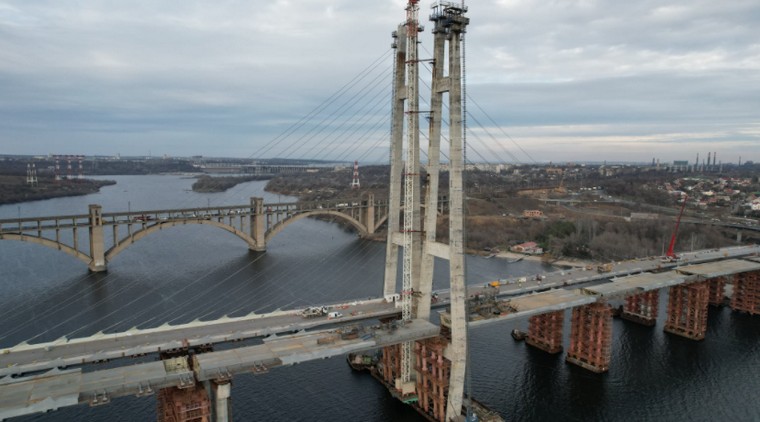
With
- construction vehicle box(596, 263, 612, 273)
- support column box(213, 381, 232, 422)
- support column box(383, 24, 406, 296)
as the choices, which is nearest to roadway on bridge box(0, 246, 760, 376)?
support column box(383, 24, 406, 296)

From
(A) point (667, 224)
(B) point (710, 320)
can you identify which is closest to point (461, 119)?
(B) point (710, 320)

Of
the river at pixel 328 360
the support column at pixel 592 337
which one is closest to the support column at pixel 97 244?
the river at pixel 328 360

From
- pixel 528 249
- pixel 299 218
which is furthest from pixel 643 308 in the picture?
pixel 299 218

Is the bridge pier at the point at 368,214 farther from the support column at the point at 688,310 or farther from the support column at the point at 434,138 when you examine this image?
the support column at the point at 434,138

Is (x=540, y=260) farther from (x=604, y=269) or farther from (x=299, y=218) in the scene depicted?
(x=299, y=218)

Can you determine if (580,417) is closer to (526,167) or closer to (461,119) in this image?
(461,119)

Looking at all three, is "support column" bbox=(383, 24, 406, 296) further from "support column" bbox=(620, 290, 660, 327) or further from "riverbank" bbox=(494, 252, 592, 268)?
"riverbank" bbox=(494, 252, 592, 268)
